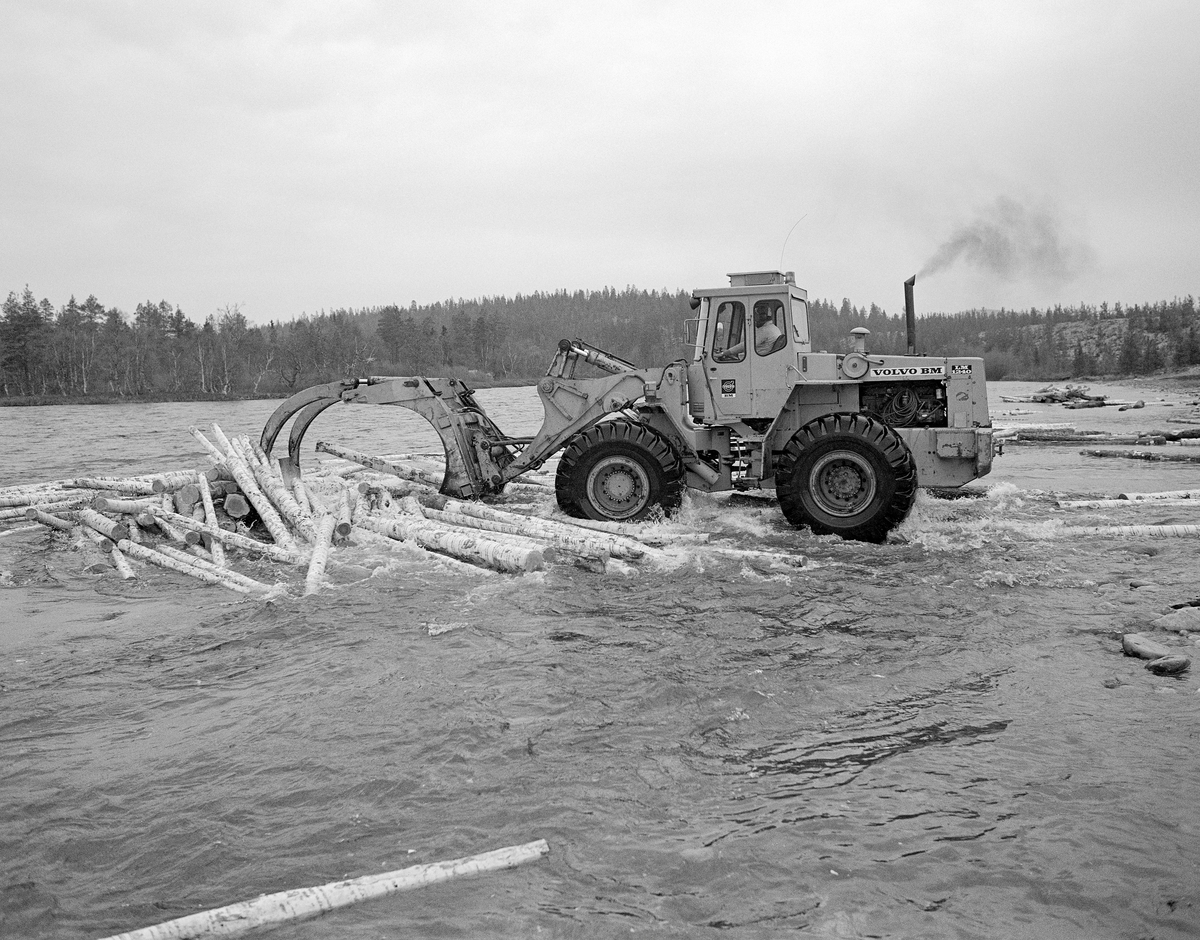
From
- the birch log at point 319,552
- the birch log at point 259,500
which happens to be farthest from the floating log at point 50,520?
the birch log at point 319,552

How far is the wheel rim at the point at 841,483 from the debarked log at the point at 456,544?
3.64m

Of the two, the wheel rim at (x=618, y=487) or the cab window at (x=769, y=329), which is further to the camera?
the wheel rim at (x=618, y=487)

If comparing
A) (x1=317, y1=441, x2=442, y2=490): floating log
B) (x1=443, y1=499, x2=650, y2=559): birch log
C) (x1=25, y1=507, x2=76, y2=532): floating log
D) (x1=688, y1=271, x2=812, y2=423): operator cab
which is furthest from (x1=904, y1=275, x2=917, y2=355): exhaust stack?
(x1=25, y1=507, x2=76, y2=532): floating log

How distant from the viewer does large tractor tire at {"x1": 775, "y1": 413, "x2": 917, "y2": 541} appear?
36.7ft

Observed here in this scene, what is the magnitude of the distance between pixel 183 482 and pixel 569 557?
639 cm

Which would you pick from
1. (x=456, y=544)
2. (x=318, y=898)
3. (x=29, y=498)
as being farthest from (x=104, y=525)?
(x=318, y=898)

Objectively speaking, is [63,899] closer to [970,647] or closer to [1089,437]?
[970,647]

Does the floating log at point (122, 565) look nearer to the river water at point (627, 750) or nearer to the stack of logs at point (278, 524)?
the stack of logs at point (278, 524)

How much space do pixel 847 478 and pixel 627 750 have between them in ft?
22.8

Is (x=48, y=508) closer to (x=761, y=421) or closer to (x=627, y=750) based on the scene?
(x=761, y=421)

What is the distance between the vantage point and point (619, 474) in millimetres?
12461

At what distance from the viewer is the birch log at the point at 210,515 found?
1062 centimetres

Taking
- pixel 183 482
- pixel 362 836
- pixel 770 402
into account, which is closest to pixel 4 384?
pixel 183 482

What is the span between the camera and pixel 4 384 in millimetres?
79188
